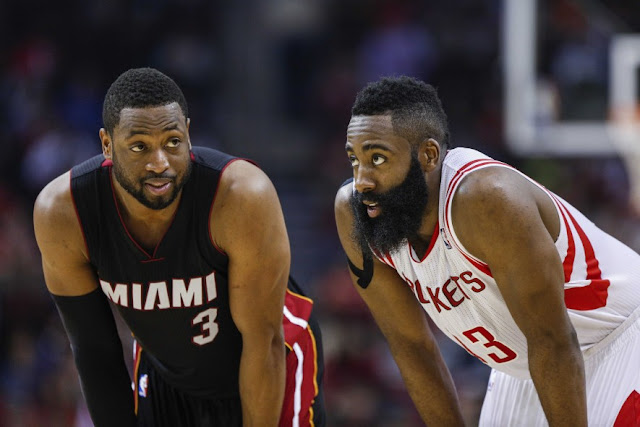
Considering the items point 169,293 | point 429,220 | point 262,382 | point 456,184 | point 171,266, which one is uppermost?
point 456,184

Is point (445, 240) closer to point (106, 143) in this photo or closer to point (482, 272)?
point (482, 272)

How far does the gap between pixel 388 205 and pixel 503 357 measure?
0.73 meters

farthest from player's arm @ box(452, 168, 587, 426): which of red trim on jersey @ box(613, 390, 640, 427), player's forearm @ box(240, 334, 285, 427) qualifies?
player's forearm @ box(240, 334, 285, 427)

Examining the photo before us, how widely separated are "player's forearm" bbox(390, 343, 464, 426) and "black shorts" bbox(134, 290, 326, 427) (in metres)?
0.37

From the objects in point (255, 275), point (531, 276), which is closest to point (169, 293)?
point (255, 275)

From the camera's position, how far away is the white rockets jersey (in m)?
3.21

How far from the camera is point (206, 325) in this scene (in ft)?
11.5

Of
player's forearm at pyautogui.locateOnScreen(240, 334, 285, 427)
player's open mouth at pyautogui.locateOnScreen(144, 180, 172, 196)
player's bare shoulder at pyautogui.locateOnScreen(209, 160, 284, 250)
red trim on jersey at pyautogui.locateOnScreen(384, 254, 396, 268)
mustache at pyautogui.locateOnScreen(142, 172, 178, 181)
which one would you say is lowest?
player's forearm at pyautogui.locateOnScreen(240, 334, 285, 427)

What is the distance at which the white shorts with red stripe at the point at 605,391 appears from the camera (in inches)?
130

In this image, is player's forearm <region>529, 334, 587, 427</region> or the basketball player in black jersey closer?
player's forearm <region>529, 334, 587, 427</region>

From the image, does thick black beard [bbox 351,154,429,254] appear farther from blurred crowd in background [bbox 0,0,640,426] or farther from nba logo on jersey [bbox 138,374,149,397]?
blurred crowd in background [bbox 0,0,640,426]

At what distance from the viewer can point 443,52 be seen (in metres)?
9.73

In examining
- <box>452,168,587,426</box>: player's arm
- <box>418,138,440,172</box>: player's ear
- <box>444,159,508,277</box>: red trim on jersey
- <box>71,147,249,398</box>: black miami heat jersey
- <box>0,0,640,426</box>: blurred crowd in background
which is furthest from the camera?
<box>0,0,640,426</box>: blurred crowd in background

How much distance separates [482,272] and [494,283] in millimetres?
65
